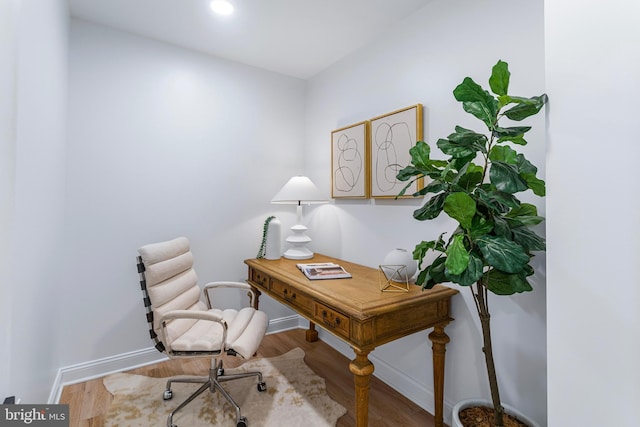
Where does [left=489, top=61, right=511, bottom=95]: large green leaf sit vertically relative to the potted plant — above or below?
above

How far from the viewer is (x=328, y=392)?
79.9 inches

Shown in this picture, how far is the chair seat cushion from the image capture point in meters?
1.69

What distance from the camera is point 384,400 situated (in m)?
1.98

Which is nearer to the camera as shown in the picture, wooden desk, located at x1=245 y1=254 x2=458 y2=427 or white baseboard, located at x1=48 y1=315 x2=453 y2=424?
wooden desk, located at x1=245 y1=254 x2=458 y2=427

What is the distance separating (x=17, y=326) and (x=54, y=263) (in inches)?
34.5

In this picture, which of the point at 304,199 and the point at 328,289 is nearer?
the point at 328,289

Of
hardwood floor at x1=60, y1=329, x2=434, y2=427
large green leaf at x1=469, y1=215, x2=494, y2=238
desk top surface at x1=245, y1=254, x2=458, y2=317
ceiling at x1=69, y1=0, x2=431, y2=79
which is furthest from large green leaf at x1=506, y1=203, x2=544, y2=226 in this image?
ceiling at x1=69, y1=0, x2=431, y2=79

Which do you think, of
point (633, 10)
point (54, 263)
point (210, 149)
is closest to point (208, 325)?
point (54, 263)

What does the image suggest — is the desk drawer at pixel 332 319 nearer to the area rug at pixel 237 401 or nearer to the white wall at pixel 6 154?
the area rug at pixel 237 401

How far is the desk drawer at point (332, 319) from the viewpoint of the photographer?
150 cm

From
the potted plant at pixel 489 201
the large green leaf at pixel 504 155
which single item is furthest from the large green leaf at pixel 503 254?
the large green leaf at pixel 504 155

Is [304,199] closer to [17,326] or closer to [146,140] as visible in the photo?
[146,140]

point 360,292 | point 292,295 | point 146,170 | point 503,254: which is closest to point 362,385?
point 360,292

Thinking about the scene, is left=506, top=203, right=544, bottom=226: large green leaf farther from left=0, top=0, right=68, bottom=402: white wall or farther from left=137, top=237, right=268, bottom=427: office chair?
left=0, top=0, right=68, bottom=402: white wall
